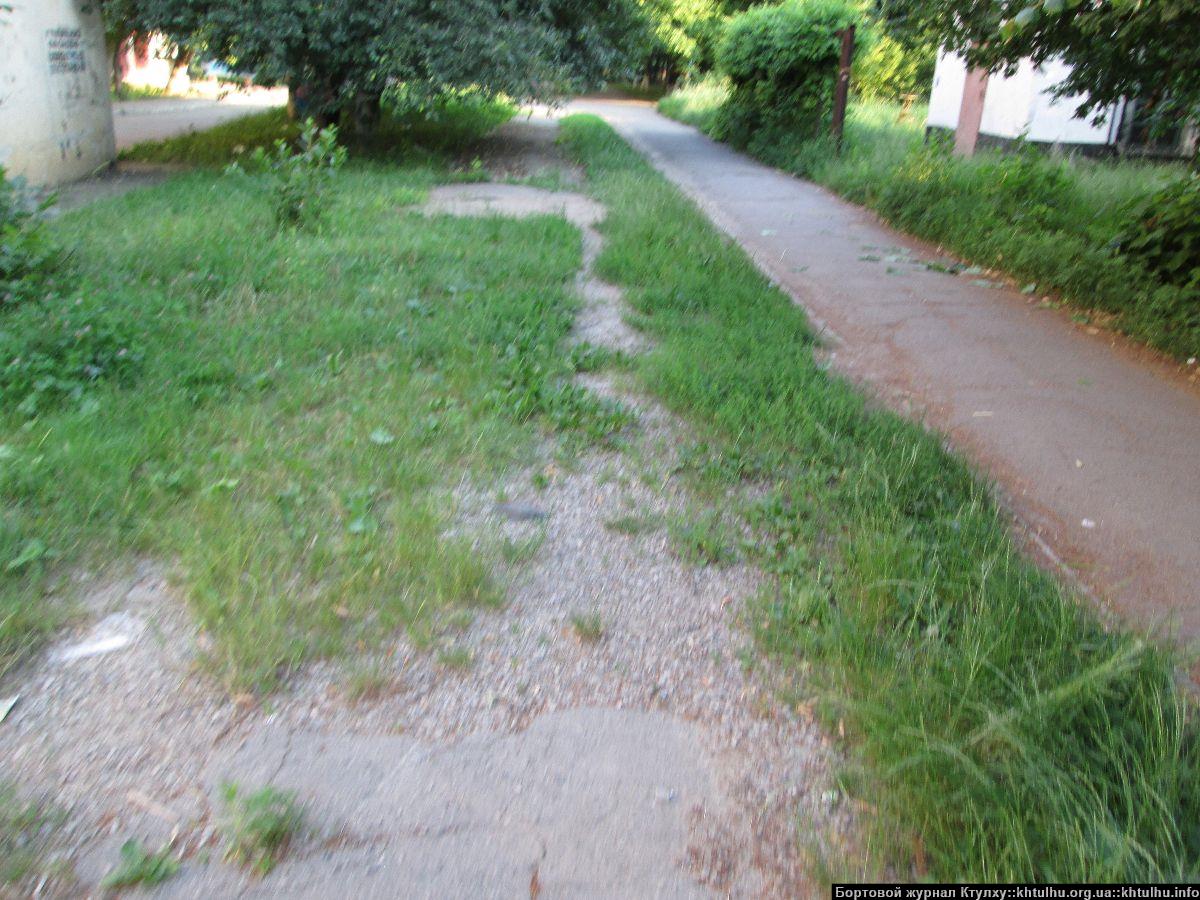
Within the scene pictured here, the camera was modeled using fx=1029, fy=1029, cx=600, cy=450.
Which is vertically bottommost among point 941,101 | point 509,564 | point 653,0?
point 509,564

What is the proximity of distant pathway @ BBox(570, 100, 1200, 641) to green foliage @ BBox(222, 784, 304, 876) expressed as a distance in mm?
3024

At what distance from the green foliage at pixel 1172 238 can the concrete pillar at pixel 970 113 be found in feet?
31.7

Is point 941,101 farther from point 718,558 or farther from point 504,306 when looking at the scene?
point 718,558

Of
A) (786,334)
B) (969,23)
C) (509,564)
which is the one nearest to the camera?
(509,564)

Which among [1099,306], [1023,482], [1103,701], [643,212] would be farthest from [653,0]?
[1103,701]

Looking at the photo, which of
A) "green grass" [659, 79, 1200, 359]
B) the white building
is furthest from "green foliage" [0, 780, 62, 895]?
the white building

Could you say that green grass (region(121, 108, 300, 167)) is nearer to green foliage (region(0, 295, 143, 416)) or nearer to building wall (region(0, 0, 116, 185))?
building wall (region(0, 0, 116, 185))

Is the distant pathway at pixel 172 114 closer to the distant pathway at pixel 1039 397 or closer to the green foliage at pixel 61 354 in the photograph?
the green foliage at pixel 61 354

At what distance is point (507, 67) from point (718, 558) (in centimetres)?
1122

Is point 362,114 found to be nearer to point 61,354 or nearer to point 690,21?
point 61,354

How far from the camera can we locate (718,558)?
4113mm

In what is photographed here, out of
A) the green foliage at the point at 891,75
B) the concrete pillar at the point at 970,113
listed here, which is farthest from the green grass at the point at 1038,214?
the green foliage at the point at 891,75

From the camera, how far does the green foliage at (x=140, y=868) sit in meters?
2.52

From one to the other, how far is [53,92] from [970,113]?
14.2m
